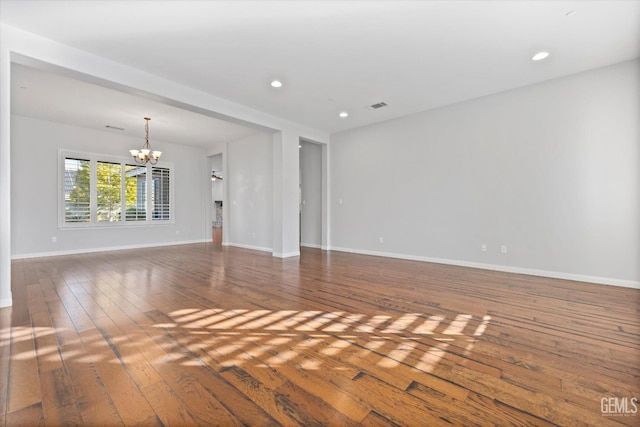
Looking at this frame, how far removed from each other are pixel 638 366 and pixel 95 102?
7.36 metres

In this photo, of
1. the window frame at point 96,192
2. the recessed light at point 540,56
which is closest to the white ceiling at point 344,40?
the recessed light at point 540,56

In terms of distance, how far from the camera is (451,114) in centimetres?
502

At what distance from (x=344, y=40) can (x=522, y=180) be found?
3412 millimetres

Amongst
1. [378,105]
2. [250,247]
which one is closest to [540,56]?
[378,105]

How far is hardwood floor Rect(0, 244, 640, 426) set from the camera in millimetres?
1376

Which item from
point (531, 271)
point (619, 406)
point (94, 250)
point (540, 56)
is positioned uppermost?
point (540, 56)

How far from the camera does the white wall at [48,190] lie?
5.66 metres

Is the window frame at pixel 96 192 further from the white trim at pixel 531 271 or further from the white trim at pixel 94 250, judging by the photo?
the white trim at pixel 531 271

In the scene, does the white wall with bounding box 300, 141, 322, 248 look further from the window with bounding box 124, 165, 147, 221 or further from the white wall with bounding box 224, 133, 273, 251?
the window with bounding box 124, 165, 147, 221

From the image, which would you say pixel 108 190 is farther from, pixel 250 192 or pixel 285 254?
pixel 285 254

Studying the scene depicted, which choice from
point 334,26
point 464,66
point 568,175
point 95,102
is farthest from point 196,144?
point 568,175

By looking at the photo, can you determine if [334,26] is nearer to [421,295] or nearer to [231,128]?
[421,295]

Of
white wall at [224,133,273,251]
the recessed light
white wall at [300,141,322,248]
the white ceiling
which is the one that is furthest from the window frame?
the recessed light

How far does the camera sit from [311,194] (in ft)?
24.8
